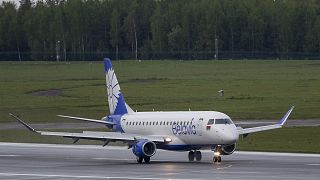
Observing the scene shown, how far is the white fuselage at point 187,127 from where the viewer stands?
164ft

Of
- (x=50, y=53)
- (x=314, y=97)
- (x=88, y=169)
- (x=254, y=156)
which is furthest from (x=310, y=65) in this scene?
(x=88, y=169)

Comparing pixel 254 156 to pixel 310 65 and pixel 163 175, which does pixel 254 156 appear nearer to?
pixel 163 175

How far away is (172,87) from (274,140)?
45.5 m

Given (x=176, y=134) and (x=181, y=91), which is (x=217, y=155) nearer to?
(x=176, y=134)

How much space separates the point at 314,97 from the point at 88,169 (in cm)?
5240

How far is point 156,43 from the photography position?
188875mm

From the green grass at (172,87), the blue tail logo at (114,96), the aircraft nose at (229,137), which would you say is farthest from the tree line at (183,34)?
the aircraft nose at (229,137)

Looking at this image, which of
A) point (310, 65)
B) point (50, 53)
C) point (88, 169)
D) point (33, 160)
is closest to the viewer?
point (88, 169)

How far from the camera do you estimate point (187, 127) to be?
5134 cm

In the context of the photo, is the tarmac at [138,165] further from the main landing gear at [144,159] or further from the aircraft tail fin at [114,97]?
the aircraft tail fin at [114,97]

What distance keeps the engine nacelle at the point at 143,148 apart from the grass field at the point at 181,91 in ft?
34.1

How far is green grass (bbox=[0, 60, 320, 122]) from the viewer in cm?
8862

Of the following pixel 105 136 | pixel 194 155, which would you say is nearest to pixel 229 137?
pixel 194 155

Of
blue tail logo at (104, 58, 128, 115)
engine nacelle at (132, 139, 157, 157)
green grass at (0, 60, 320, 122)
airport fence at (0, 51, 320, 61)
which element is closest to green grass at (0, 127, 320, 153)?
blue tail logo at (104, 58, 128, 115)
